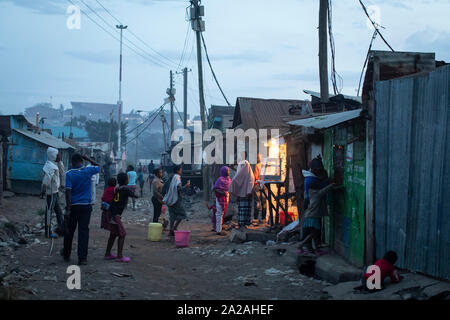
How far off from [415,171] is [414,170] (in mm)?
26

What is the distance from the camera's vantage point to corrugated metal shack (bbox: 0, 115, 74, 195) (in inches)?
760

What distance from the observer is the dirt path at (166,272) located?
6.07 meters

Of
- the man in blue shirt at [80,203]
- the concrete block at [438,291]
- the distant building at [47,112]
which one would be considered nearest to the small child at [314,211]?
the concrete block at [438,291]

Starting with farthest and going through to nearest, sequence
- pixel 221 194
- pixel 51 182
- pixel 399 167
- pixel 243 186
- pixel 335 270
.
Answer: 1. pixel 221 194
2. pixel 243 186
3. pixel 51 182
4. pixel 335 270
5. pixel 399 167

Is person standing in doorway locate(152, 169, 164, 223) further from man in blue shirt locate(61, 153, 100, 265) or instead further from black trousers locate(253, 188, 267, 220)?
man in blue shirt locate(61, 153, 100, 265)

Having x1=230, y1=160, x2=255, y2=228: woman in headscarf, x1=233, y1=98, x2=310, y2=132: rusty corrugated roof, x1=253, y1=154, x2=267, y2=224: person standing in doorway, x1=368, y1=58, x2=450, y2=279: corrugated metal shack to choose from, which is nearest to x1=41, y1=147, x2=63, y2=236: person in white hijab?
x1=230, y1=160, x2=255, y2=228: woman in headscarf

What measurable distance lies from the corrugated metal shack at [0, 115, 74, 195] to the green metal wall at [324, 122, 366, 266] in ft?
48.5

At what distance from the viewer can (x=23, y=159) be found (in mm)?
19719

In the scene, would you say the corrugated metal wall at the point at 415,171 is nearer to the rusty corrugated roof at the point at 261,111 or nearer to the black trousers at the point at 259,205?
the black trousers at the point at 259,205

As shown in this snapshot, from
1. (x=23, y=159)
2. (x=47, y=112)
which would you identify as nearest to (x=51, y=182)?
(x=23, y=159)

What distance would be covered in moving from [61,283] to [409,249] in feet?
15.2

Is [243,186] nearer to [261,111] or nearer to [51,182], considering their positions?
[51,182]

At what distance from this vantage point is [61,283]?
6211mm

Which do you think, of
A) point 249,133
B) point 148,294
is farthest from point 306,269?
point 249,133
